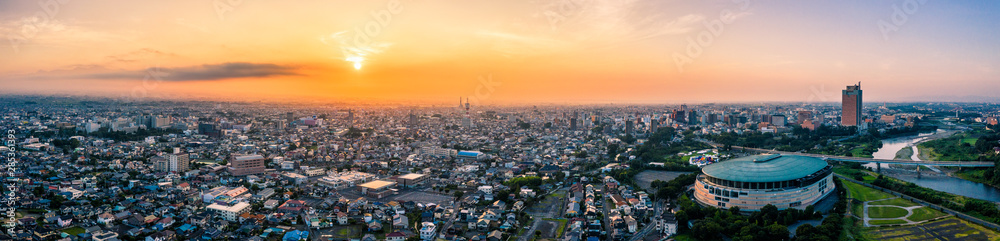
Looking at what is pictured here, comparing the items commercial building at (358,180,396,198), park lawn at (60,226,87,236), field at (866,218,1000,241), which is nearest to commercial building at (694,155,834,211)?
field at (866,218,1000,241)

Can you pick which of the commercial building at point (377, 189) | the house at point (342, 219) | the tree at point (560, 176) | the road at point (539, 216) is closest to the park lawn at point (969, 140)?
the tree at point (560, 176)

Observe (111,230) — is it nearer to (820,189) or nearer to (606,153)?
(820,189)

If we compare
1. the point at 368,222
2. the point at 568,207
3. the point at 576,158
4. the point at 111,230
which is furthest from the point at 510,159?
the point at 111,230

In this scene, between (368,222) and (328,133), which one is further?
(328,133)

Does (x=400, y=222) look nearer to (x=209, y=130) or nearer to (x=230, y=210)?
(x=230, y=210)

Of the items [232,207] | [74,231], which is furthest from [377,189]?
[74,231]

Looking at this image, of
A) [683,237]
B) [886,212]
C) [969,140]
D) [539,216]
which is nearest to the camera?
[683,237]

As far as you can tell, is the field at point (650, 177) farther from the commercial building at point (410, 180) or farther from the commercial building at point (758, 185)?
the commercial building at point (410, 180)
